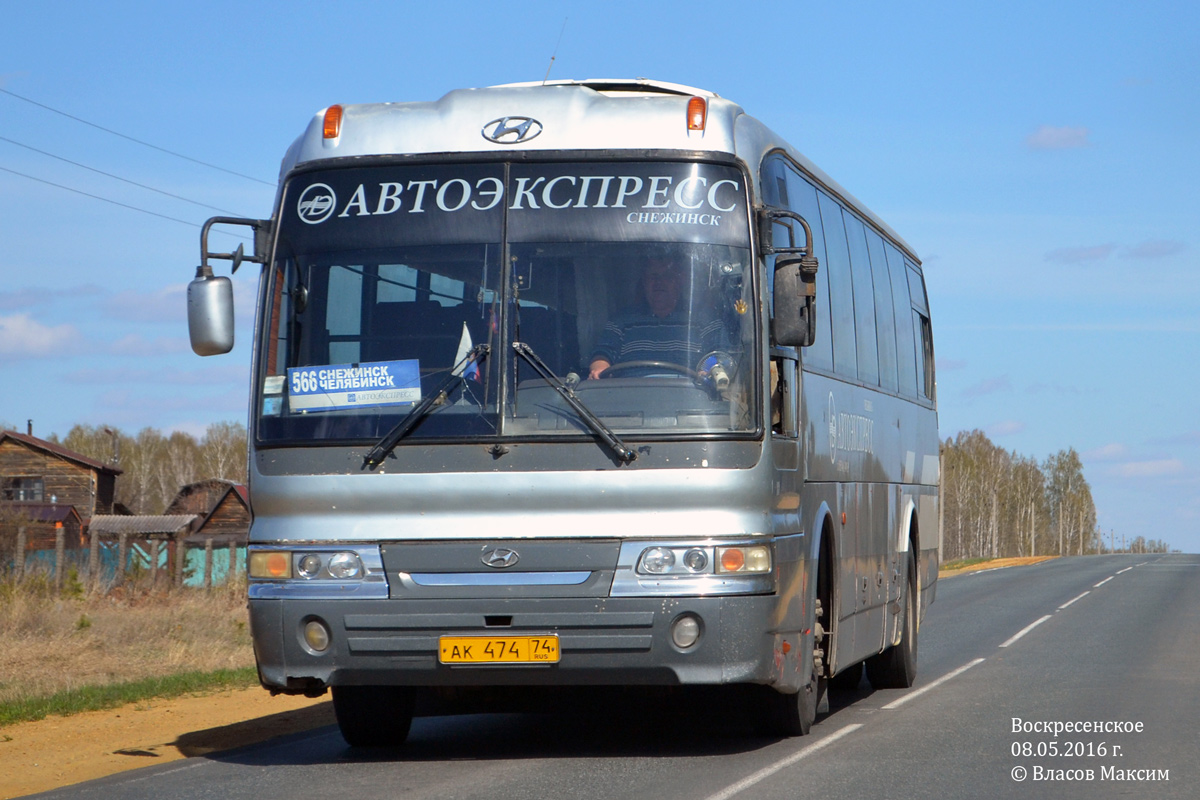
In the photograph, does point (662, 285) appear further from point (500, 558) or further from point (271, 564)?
point (271, 564)

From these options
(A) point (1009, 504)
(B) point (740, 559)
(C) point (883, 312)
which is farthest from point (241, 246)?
(A) point (1009, 504)

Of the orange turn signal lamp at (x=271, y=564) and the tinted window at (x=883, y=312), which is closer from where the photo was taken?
the orange turn signal lamp at (x=271, y=564)

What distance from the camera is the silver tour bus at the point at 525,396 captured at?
7.84m

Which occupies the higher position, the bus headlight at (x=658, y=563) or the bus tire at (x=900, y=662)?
the bus headlight at (x=658, y=563)

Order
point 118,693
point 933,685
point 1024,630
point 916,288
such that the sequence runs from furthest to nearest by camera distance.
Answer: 1. point 1024,630
2. point 916,288
3. point 933,685
4. point 118,693

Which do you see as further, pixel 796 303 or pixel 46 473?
pixel 46 473

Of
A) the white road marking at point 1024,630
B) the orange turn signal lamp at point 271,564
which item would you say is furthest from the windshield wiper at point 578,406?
the white road marking at point 1024,630

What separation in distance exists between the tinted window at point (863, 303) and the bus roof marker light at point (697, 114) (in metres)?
3.43

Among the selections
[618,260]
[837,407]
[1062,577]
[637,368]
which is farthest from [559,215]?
[1062,577]

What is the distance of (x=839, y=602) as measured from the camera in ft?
32.3

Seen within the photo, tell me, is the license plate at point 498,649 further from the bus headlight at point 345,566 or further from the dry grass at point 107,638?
the dry grass at point 107,638

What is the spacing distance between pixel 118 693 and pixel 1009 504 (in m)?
158

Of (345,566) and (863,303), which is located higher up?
(863,303)

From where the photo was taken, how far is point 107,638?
20375 mm
